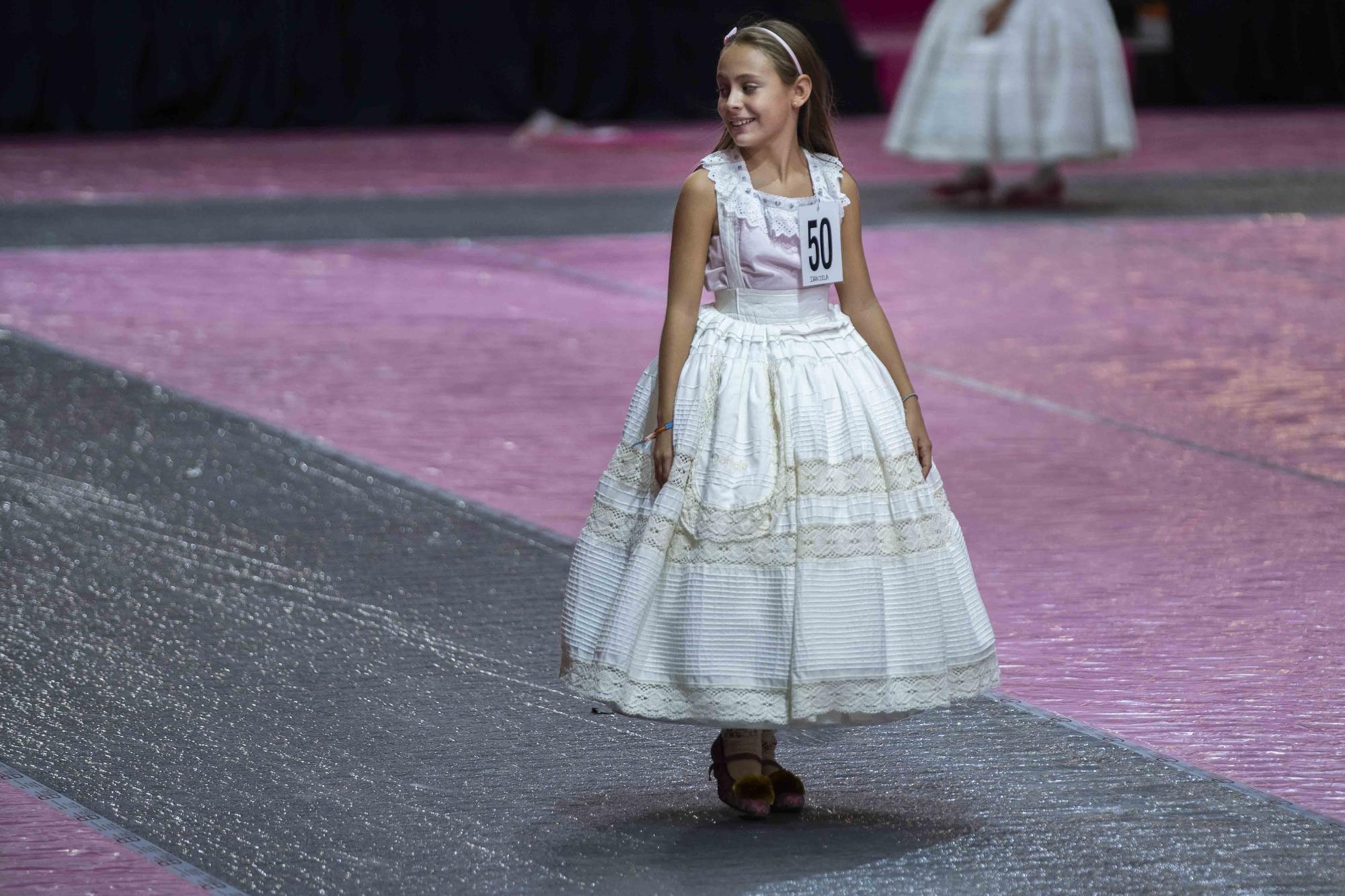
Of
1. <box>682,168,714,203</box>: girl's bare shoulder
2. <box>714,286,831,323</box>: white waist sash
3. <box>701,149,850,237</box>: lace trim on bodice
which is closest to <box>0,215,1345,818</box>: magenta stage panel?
<box>714,286,831,323</box>: white waist sash

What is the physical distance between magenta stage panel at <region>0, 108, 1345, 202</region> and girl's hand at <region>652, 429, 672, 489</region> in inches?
328

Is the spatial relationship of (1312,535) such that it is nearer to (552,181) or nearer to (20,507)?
(20,507)

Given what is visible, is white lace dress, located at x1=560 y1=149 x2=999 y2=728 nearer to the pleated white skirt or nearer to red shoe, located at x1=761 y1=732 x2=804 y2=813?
the pleated white skirt

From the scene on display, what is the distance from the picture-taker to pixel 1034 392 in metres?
6.61

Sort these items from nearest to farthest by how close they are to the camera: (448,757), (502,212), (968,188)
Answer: (448,757)
(502,212)
(968,188)

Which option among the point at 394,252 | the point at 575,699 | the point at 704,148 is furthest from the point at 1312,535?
the point at 704,148

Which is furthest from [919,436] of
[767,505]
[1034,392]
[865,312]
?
[1034,392]

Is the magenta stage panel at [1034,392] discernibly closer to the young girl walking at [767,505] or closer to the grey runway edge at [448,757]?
the grey runway edge at [448,757]

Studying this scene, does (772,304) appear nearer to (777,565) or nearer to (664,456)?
(664,456)

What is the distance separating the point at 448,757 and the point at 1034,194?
7817 millimetres

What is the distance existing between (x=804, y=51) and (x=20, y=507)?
2696 millimetres

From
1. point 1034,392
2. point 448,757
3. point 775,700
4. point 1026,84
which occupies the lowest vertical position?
point 1034,392

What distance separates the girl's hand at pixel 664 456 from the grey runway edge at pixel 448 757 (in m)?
0.54

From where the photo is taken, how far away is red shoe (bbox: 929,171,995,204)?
10836 mm
